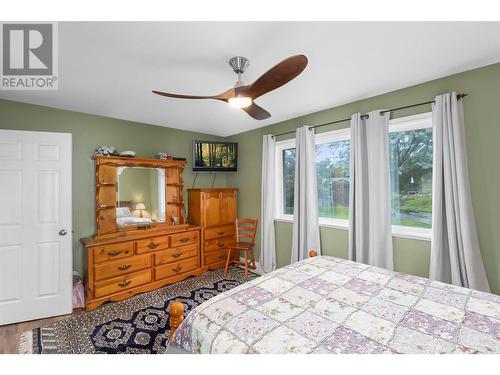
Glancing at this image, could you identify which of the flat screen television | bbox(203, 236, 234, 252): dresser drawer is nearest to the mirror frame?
the flat screen television

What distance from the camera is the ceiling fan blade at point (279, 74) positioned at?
4.15 ft

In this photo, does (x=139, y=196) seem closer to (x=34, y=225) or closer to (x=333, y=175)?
(x=34, y=225)

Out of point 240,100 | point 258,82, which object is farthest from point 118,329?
point 258,82

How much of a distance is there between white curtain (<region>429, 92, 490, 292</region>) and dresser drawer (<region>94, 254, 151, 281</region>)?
3.30 m

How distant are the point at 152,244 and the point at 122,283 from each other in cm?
57

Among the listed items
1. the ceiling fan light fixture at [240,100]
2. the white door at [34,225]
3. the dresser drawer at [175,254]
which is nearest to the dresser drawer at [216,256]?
the dresser drawer at [175,254]

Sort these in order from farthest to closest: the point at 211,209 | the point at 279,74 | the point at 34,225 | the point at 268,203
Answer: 1. the point at 211,209
2. the point at 268,203
3. the point at 34,225
4. the point at 279,74

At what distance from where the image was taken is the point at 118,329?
2191 mm

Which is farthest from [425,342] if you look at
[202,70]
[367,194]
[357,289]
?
[202,70]

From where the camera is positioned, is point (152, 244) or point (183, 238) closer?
point (152, 244)

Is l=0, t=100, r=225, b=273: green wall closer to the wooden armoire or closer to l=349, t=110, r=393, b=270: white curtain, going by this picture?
the wooden armoire

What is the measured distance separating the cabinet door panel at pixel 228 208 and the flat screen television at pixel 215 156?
0.50 m

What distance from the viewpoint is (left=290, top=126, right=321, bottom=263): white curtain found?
310 centimetres
